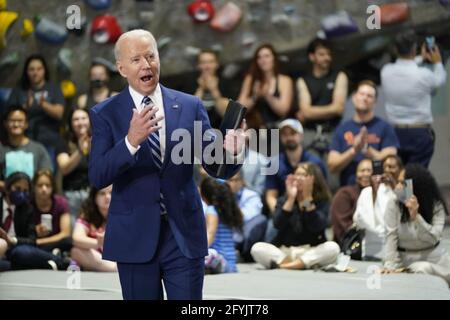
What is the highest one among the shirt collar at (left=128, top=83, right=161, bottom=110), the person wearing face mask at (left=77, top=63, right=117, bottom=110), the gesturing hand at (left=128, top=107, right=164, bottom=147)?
the person wearing face mask at (left=77, top=63, right=117, bottom=110)

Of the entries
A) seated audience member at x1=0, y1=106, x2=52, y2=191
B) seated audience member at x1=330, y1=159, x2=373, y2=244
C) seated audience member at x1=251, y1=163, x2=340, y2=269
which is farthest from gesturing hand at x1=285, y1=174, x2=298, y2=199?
seated audience member at x1=0, y1=106, x2=52, y2=191

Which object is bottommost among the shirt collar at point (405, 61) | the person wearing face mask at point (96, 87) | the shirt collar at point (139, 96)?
the shirt collar at point (139, 96)

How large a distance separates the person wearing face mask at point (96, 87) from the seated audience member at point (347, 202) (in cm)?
187

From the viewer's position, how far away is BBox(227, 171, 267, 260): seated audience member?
26.5 ft

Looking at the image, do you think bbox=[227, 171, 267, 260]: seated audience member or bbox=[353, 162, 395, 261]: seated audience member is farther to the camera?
bbox=[227, 171, 267, 260]: seated audience member

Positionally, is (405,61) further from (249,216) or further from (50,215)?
(50,215)

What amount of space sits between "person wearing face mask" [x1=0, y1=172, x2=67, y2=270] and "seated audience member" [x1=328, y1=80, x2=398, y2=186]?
2062 mm

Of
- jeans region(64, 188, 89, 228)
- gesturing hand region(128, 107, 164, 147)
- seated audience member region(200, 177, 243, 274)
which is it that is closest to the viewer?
gesturing hand region(128, 107, 164, 147)

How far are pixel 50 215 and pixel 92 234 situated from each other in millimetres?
503

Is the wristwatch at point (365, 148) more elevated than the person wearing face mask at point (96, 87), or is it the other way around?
the person wearing face mask at point (96, 87)

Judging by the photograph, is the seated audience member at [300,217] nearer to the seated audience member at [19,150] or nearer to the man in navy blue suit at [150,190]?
the seated audience member at [19,150]

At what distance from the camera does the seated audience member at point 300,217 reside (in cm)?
771

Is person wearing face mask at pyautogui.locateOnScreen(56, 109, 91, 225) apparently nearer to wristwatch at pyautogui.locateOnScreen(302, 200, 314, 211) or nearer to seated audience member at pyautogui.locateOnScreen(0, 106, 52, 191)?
seated audience member at pyautogui.locateOnScreen(0, 106, 52, 191)

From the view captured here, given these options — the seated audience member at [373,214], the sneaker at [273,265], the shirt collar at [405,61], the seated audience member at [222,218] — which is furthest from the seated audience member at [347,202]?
the shirt collar at [405,61]
